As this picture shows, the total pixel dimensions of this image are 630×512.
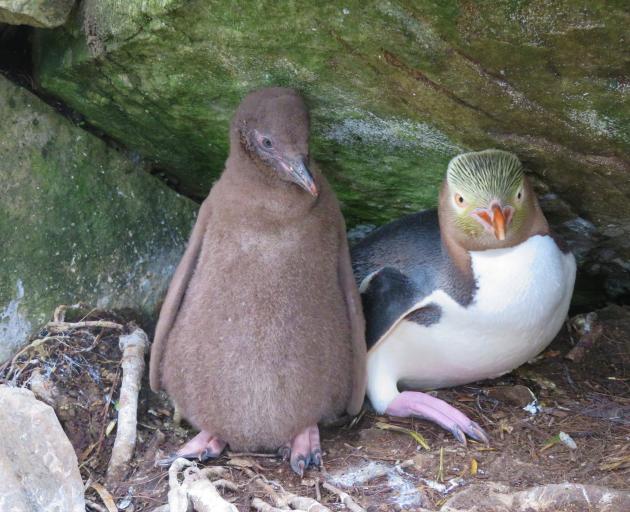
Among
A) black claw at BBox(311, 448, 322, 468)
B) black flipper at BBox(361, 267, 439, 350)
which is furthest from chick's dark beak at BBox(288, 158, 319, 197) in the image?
→ black claw at BBox(311, 448, 322, 468)

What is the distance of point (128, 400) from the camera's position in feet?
10.2

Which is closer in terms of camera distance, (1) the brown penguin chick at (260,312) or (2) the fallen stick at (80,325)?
(1) the brown penguin chick at (260,312)

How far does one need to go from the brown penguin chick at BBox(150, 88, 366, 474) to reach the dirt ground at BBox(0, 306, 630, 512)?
0.16m

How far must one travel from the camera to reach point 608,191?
307 cm

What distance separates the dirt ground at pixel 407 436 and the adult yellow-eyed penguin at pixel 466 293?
0.12 meters

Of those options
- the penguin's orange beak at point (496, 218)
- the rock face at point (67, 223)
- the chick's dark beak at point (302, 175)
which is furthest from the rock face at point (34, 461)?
the penguin's orange beak at point (496, 218)

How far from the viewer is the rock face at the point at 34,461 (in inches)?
102

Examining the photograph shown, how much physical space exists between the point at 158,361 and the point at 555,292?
52.2 inches

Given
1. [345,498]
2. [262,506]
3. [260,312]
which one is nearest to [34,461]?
[262,506]

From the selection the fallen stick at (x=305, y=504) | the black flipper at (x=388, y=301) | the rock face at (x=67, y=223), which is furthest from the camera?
the rock face at (x=67, y=223)

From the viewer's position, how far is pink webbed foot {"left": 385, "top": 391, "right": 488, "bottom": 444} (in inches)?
119

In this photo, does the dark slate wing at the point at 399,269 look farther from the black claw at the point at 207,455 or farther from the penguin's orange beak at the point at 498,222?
the black claw at the point at 207,455

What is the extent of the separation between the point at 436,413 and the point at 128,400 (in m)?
1.04

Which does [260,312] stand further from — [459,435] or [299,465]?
[459,435]
